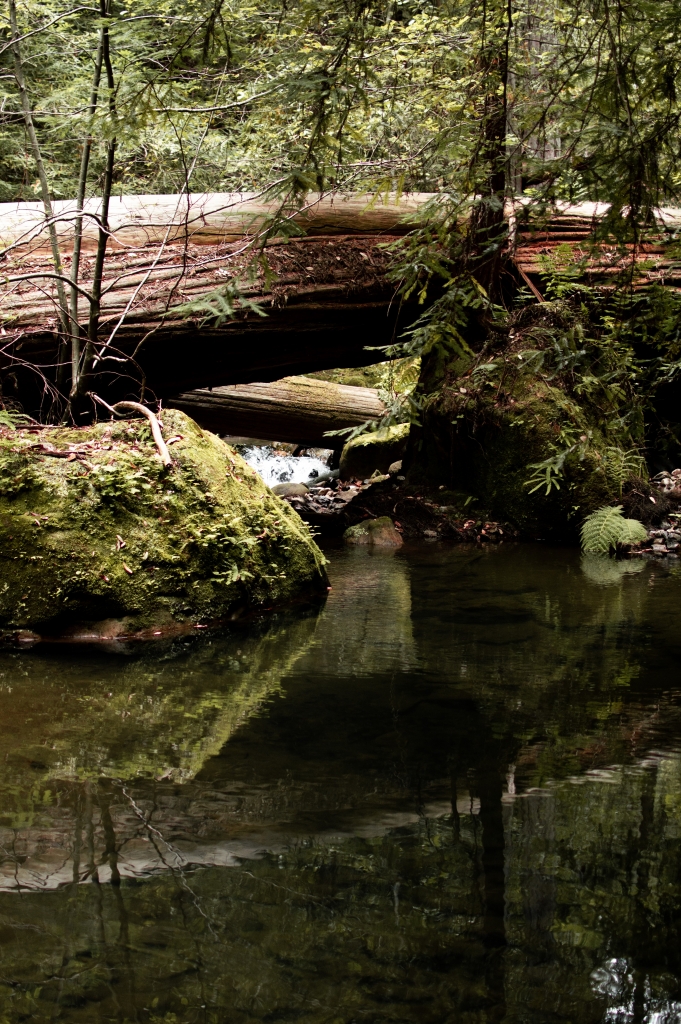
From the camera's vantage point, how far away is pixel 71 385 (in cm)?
654

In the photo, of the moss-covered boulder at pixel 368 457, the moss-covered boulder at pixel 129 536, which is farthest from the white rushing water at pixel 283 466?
the moss-covered boulder at pixel 129 536

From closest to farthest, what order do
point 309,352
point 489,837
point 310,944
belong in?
point 310,944 → point 489,837 → point 309,352

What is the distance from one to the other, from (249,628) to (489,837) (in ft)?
9.19

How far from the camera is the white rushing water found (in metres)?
13.1

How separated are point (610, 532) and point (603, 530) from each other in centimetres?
6

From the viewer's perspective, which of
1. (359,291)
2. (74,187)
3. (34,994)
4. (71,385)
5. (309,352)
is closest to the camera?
(34,994)

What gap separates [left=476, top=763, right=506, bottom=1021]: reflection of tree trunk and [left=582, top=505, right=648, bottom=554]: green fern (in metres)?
5.06

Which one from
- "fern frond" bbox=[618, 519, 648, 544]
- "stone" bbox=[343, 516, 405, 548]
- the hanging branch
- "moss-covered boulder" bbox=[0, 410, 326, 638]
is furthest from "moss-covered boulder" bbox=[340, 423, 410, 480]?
"moss-covered boulder" bbox=[0, 410, 326, 638]

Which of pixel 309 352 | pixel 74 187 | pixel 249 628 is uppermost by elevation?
pixel 74 187

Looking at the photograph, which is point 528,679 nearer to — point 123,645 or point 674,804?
point 674,804

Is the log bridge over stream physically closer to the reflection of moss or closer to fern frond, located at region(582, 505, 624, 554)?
fern frond, located at region(582, 505, 624, 554)

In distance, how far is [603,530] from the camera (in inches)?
303

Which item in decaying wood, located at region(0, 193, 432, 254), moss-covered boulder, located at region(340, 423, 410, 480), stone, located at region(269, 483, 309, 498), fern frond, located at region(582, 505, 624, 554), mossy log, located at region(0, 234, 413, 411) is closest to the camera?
mossy log, located at region(0, 234, 413, 411)

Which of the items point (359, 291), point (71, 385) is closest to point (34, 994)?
point (71, 385)
